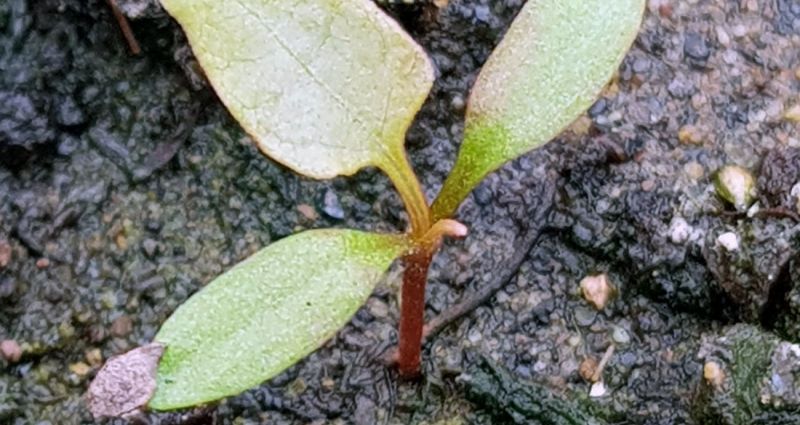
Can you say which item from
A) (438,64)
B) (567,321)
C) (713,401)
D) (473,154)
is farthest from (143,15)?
(713,401)

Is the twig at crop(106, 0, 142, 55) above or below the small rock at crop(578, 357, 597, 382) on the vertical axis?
above

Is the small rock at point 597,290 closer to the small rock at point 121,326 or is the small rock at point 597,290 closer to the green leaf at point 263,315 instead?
the green leaf at point 263,315

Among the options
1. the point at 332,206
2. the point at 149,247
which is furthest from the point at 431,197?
the point at 149,247

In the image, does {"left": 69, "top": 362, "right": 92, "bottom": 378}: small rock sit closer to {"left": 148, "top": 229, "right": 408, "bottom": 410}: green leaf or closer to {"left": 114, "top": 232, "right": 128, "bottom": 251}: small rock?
{"left": 114, "top": 232, "right": 128, "bottom": 251}: small rock

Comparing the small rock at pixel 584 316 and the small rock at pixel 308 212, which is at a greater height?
the small rock at pixel 308 212

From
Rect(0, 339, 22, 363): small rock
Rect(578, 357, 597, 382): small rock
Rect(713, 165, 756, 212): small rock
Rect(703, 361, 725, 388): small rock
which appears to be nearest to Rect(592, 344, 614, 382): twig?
Rect(578, 357, 597, 382): small rock

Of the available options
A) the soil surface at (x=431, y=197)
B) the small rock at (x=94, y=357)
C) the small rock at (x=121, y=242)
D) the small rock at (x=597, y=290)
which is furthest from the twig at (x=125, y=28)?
the small rock at (x=597, y=290)

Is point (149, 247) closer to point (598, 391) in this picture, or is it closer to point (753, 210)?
point (598, 391)
